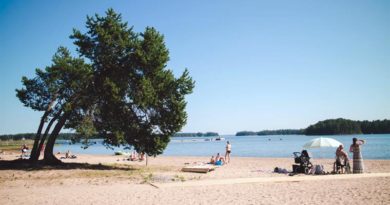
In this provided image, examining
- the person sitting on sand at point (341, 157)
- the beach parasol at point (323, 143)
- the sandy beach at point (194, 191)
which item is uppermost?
the beach parasol at point (323, 143)

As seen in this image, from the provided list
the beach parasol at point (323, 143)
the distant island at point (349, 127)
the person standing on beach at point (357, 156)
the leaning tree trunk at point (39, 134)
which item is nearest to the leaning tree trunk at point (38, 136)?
the leaning tree trunk at point (39, 134)

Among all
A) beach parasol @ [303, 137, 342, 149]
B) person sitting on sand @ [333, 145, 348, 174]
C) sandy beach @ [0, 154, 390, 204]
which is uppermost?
beach parasol @ [303, 137, 342, 149]

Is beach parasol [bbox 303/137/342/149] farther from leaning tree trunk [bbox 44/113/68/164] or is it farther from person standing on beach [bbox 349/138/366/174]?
leaning tree trunk [bbox 44/113/68/164]

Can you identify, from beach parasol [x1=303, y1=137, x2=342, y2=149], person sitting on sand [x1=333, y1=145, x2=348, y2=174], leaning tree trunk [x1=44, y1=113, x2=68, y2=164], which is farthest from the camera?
leaning tree trunk [x1=44, y1=113, x2=68, y2=164]

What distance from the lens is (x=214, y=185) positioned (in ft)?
46.4

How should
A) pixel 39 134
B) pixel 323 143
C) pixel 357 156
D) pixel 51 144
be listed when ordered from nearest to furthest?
pixel 357 156 → pixel 323 143 → pixel 51 144 → pixel 39 134

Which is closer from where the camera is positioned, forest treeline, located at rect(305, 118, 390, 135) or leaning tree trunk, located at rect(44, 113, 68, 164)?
leaning tree trunk, located at rect(44, 113, 68, 164)

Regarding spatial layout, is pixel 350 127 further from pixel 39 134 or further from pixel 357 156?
pixel 39 134

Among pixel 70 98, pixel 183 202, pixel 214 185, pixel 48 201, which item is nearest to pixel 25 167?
pixel 70 98

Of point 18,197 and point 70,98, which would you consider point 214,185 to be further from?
point 70,98

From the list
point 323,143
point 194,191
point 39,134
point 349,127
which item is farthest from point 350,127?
point 194,191

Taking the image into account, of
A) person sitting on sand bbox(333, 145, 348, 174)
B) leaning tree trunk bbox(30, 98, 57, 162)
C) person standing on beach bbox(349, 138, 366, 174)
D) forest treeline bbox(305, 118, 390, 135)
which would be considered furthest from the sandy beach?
forest treeline bbox(305, 118, 390, 135)

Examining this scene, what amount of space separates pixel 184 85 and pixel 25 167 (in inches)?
479

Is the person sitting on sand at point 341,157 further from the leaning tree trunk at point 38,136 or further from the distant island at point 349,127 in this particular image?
the distant island at point 349,127
